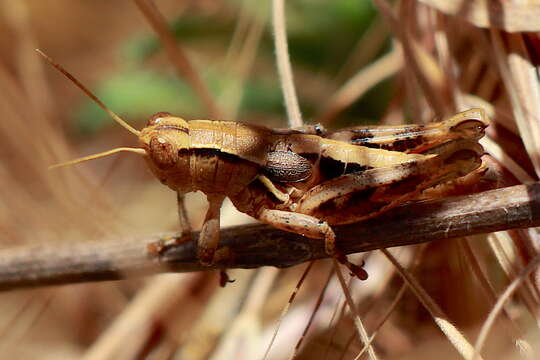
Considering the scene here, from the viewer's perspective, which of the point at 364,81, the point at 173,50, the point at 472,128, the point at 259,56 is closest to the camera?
the point at 472,128

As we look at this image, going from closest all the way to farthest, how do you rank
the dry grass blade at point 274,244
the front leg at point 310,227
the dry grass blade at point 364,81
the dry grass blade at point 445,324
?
1. the dry grass blade at point 445,324
2. the dry grass blade at point 274,244
3. the front leg at point 310,227
4. the dry grass blade at point 364,81

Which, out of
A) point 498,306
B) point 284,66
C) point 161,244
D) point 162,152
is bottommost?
point 498,306

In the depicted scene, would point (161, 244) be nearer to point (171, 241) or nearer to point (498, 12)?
point (171, 241)

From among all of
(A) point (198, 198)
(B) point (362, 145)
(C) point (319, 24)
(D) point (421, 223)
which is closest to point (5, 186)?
(A) point (198, 198)

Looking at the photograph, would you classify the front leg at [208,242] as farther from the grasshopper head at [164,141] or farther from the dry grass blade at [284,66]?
the dry grass blade at [284,66]

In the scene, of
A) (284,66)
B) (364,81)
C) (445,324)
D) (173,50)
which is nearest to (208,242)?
(284,66)

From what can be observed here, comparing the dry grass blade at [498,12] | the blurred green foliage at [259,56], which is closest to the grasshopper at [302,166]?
the dry grass blade at [498,12]

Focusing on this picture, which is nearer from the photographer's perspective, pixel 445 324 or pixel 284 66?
pixel 445 324

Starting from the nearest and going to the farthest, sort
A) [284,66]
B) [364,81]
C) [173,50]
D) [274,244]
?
[274,244] < [284,66] < [173,50] < [364,81]
